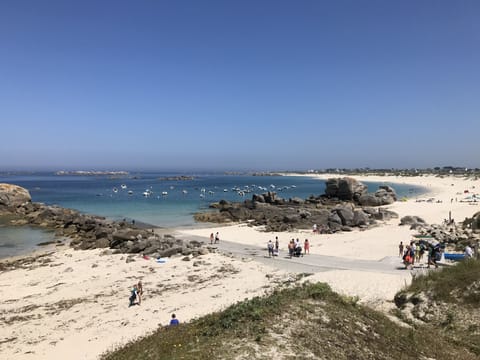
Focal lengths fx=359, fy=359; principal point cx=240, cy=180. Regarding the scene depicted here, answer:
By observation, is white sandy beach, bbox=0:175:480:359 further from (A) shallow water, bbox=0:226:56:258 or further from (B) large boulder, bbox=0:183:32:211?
(B) large boulder, bbox=0:183:32:211

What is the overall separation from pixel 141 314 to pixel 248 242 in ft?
57.3

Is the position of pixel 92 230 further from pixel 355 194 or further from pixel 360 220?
pixel 355 194

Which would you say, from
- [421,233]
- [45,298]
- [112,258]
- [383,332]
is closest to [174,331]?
[383,332]

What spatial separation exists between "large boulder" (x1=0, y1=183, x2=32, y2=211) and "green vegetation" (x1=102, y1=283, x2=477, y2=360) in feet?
190

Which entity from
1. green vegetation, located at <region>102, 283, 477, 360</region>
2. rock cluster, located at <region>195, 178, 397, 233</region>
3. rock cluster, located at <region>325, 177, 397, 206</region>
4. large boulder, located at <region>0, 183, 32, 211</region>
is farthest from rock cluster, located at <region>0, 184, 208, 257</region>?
rock cluster, located at <region>325, 177, 397, 206</region>

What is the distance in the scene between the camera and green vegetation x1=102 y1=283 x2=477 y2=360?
22.9 feet

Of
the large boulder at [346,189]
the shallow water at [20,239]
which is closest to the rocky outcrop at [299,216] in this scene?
the large boulder at [346,189]

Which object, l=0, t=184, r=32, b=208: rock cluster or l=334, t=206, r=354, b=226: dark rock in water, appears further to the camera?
l=0, t=184, r=32, b=208: rock cluster

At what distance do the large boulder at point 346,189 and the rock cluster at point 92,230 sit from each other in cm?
3758

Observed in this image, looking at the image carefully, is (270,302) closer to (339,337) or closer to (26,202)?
(339,337)

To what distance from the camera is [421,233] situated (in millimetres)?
29906

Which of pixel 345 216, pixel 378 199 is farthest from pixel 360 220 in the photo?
pixel 378 199

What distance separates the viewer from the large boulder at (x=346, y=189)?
205 feet

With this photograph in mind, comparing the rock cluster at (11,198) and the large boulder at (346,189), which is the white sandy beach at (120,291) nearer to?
the large boulder at (346,189)
